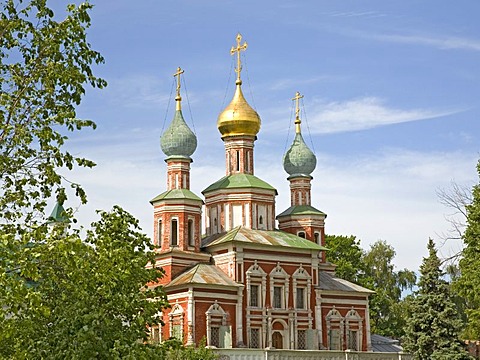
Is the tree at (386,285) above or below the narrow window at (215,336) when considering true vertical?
above

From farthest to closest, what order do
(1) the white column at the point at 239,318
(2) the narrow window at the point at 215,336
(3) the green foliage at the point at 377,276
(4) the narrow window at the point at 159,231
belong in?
(3) the green foliage at the point at 377,276
(4) the narrow window at the point at 159,231
(1) the white column at the point at 239,318
(2) the narrow window at the point at 215,336

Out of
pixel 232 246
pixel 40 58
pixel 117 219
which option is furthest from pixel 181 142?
pixel 40 58

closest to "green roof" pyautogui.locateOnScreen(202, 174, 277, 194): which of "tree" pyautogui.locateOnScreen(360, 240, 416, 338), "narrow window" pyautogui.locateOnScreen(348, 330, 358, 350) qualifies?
"narrow window" pyautogui.locateOnScreen(348, 330, 358, 350)

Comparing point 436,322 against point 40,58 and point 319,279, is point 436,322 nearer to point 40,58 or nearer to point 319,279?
point 319,279

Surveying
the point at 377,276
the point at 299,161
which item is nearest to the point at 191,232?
the point at 299,161

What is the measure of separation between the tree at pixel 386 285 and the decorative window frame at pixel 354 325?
10.2m

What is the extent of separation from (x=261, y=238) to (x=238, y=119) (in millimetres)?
6108

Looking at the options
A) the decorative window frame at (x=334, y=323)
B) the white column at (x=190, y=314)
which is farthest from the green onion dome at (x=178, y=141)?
the decorative window frame at (x=334, y=323)

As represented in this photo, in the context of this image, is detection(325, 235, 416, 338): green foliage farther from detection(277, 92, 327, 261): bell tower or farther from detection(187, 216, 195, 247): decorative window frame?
detection(187, 216, 195, 247): decorative window frame

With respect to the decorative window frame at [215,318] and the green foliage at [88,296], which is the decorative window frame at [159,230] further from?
the green foliage at [88,296]

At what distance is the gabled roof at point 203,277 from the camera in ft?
117

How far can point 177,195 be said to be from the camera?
1511 inches

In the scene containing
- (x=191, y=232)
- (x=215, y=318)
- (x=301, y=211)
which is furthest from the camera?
(x=301, y=211)

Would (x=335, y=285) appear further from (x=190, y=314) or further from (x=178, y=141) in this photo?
(x=178, y=141)
